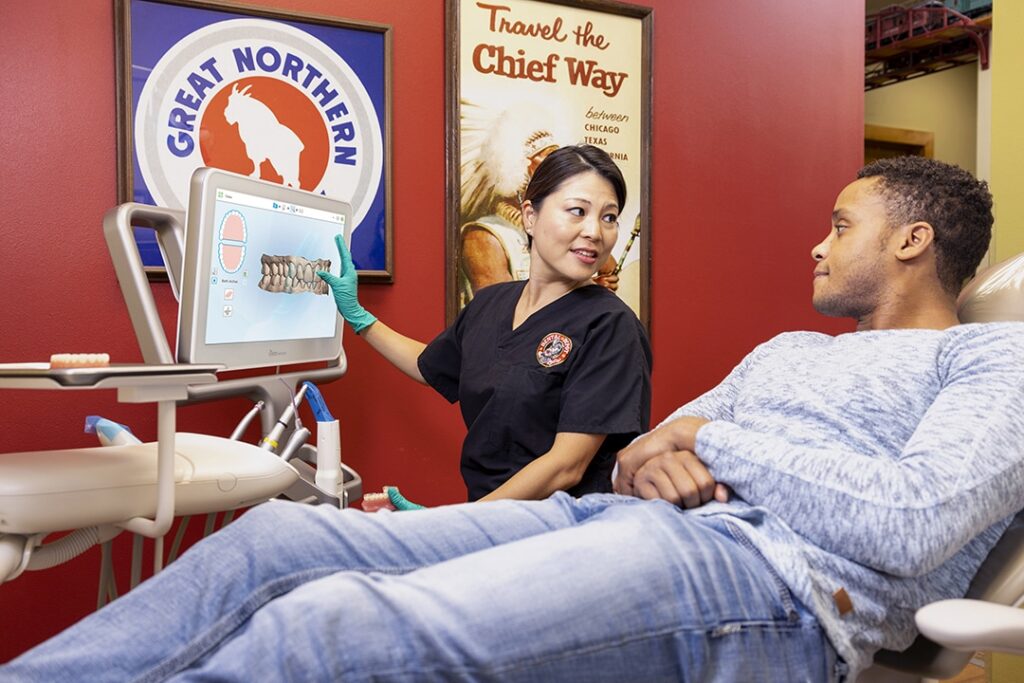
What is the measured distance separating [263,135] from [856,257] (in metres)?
1.43

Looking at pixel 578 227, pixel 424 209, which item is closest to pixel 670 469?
pixel 578 227

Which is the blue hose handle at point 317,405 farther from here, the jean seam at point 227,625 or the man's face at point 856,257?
the man's face at point 856,257

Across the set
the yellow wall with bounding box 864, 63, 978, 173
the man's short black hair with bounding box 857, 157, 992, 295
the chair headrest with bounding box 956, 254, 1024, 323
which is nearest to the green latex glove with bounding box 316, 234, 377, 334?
the man's short black hair with bounding box 857, 157, 992, 295

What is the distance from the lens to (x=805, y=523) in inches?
42.7

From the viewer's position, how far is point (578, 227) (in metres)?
1.73

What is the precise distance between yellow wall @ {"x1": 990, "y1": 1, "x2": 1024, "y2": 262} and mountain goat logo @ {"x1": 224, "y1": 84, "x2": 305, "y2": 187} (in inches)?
65.4

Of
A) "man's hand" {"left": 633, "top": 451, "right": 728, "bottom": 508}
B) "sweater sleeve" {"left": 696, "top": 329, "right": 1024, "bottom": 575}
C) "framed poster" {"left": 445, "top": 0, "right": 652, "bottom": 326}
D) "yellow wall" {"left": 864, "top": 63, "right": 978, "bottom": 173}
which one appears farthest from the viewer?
"yellow wall" {"left": 864, "top": 63, "right": 978, "bottom": 173}

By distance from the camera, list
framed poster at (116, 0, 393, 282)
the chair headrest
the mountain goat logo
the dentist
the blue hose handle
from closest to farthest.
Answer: the chair headrest < the dentist < the blue hose handle < framed poster at (116, 0, 393, 282) < the mountain goat logo

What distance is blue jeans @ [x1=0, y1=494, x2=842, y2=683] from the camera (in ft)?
2.75

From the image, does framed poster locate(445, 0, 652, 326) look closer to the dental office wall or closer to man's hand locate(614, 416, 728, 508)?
the dental office wall

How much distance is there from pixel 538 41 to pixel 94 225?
1.31 metres

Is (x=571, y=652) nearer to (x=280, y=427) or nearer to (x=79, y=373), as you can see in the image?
(x=79, y=373)

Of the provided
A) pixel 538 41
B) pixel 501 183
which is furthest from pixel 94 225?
pixel 538 41

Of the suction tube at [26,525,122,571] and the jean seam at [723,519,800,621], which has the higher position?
the jean seam at [723,519,800,621]
